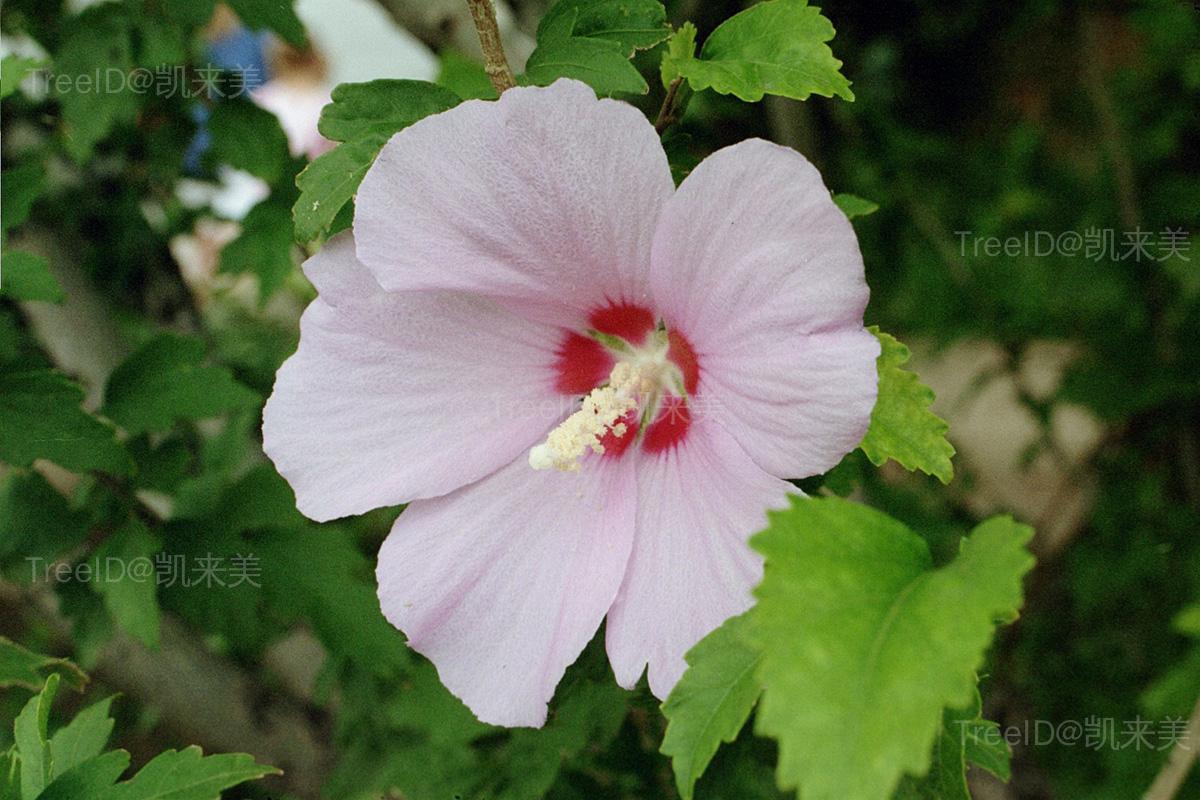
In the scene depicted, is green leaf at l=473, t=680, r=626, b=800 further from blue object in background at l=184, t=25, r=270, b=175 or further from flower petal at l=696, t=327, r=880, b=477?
blue object in background at l=184, t=25, r=270, b=175

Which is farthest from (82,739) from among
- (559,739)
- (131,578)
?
(559,739)

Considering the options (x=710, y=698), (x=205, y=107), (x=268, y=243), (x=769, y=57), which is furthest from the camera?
(x=205, y=107)

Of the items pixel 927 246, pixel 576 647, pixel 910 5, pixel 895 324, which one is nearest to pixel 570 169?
pixel 576 647

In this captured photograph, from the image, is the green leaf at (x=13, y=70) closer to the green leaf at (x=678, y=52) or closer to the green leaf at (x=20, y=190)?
the green leaf at (x=20, y=190)

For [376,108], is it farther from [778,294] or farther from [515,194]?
[778,294]

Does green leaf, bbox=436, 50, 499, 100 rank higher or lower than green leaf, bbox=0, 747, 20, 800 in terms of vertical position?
higher

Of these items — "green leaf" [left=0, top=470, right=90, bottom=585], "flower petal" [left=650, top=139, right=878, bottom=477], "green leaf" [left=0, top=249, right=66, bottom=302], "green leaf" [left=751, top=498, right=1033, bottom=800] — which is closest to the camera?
"green leaf" [left=751, top=498, right=1033, bottom=800]

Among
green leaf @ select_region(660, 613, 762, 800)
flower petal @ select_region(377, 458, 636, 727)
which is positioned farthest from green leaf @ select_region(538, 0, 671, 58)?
green leaf @ select_region(660, 613, 762, 800)
